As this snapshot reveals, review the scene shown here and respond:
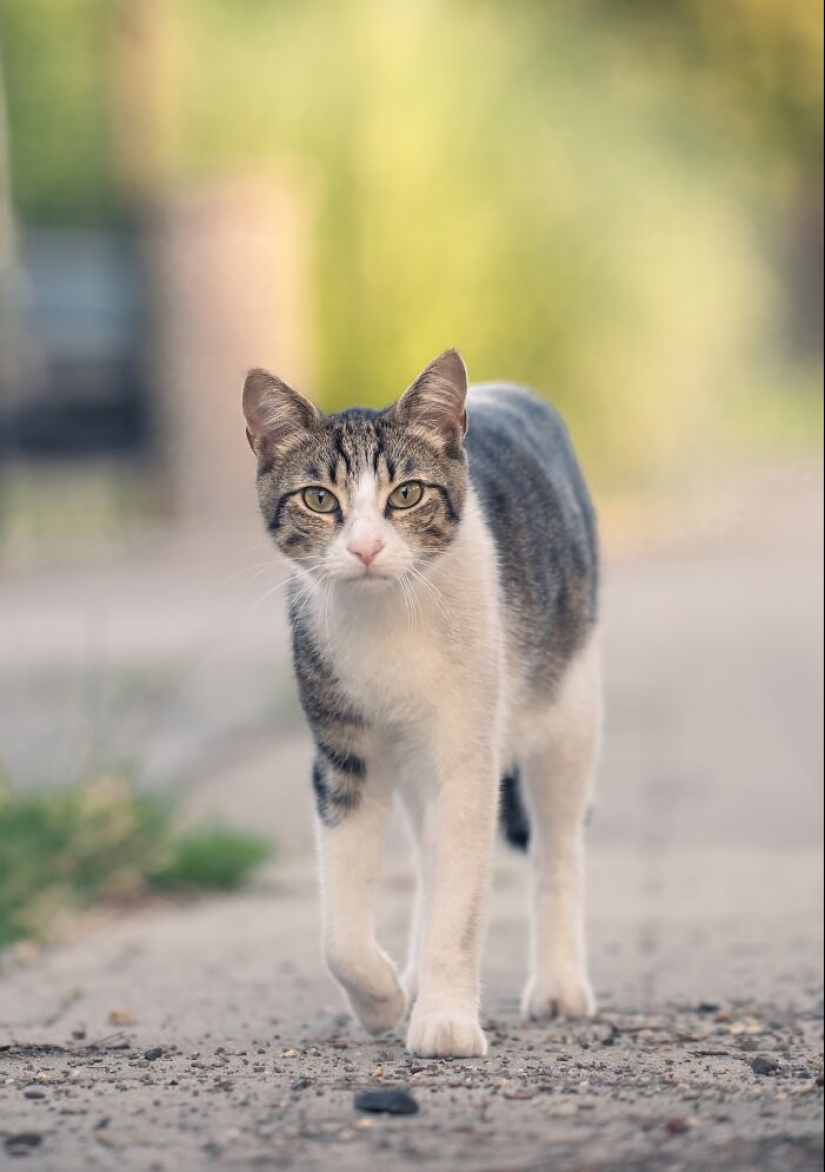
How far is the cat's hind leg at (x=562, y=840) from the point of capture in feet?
15.5

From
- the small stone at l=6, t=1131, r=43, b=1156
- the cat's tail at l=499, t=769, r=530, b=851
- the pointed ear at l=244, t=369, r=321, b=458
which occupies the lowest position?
the small stone at l=6, t=1131, r=43, b=1156

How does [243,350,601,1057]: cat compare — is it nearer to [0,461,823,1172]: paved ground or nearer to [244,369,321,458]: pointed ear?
[244,369,321,458]: pointed ear

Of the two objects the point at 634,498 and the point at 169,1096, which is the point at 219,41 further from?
the point at 169,1096

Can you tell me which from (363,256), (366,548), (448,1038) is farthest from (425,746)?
(363,256)

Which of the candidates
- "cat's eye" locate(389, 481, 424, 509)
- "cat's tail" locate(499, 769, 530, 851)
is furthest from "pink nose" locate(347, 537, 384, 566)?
"cat's tail" locate(499, 769, 530, 851)

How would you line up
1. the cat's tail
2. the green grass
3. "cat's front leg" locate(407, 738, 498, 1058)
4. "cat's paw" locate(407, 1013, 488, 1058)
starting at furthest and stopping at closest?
the green grass < the cat's tail < "cat's front leg" locate(407, 738, 498, 1058) < "cat's paw" locate(407, 1013, 488, 1058)

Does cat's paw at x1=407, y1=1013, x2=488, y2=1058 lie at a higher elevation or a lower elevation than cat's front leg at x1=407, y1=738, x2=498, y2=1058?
lower

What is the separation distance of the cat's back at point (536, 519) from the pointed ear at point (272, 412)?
1.51ft

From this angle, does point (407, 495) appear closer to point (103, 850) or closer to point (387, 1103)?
point (387, 1103)

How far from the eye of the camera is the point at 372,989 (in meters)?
4.28

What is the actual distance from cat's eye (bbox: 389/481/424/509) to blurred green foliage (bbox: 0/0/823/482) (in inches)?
469

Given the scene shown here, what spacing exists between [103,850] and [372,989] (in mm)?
2143

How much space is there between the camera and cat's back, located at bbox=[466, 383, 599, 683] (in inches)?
183

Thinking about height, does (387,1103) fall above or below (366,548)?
below
